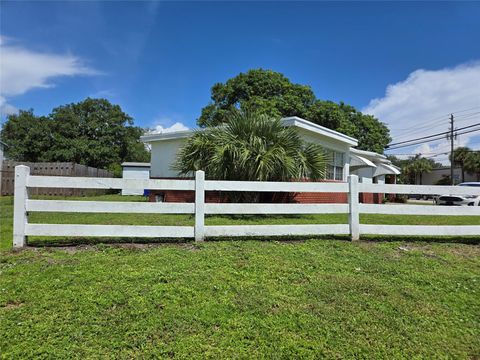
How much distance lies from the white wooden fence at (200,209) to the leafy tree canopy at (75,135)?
2832 centimetres

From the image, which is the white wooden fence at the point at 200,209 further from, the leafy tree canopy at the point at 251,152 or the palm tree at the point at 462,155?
the palm tree at the point at 462,155

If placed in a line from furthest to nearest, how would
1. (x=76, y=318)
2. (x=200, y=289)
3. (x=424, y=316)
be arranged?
(x=200, y=289) → (x=424, y=316) → (x=76, y=318)

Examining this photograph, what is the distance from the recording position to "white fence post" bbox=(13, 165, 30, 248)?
16.8ft

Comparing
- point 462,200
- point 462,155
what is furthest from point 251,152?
point 462,155

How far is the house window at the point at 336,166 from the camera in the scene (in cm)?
1473

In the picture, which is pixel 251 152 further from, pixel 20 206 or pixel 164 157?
pixel 164 157

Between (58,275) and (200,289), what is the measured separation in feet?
5.69

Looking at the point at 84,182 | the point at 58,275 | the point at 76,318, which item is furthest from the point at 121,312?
the point at 84,182

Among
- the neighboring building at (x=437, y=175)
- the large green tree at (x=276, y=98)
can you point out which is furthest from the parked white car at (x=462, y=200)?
the neighboring building at (x=437, y=175)

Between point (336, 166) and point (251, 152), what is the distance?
7.00 meters

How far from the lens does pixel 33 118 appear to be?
3250 centimetres

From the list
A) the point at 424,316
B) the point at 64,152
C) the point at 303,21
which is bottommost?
the point at 424,316

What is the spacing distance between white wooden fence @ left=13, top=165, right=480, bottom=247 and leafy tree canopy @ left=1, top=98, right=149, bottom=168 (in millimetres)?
28317

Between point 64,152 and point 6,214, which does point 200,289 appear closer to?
point 6,214
